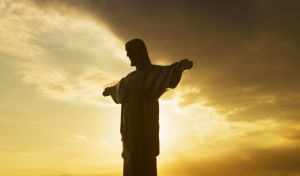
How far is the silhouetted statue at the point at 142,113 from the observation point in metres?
12.1

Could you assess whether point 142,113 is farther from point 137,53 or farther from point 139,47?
point 139,47

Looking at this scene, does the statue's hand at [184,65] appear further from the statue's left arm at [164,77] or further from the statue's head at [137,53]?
the statue's head at [137,53]

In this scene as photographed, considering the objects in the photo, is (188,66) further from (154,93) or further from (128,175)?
(128,175)

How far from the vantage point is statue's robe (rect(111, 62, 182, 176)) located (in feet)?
39.6

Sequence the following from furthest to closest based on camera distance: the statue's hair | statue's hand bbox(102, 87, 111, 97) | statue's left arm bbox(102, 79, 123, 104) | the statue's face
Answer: statue's hand bbox(102, 87, 111, 97) → statue's left arm bbox(102, 79, 123, 104) → the statue's face → the statue's hair

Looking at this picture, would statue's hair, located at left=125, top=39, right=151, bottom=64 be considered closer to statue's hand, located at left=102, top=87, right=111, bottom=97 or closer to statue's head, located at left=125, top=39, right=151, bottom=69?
statue's head, located at left=125, top=39, right=151, bottom=69

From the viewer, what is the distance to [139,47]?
42.7ft

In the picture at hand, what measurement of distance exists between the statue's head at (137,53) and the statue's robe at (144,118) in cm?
37

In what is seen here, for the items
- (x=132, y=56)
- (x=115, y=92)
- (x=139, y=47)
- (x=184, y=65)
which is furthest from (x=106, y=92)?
(x=184, y=65)

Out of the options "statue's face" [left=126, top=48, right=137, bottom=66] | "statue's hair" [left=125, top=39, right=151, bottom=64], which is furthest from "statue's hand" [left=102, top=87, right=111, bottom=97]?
"statue's hair" [left=125, top=39, right=151, bottom=64]

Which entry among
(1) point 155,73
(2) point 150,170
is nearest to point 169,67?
(1) point 155,73

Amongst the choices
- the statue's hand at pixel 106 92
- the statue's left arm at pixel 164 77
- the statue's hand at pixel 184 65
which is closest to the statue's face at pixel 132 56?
A: the statue's left arm at pixel 164 77

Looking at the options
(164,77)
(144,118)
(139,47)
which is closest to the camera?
(164,77)

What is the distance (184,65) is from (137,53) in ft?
8.09
